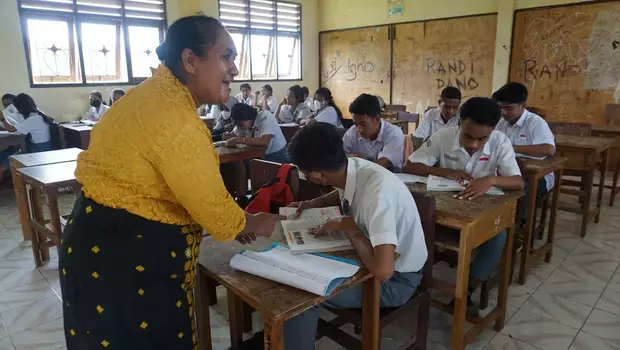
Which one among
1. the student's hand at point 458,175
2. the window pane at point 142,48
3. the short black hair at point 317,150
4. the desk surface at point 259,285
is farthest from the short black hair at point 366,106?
the window pane at point 142,48

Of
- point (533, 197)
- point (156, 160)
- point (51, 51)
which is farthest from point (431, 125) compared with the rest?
point (51, 51)

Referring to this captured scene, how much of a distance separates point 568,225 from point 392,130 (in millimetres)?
1901

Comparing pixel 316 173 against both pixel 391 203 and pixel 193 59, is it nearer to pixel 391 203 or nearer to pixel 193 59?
pixel 391 203

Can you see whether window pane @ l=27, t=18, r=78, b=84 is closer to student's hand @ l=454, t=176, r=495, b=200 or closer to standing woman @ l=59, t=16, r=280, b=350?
standing woman @ l=59, t=16, r=280, b=350

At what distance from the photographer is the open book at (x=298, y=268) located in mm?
1129

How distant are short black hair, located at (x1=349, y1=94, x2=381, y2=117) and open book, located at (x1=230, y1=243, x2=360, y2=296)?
5.21 ft

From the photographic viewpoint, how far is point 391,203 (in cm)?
137

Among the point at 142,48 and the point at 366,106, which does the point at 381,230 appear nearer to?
the point at 366,106

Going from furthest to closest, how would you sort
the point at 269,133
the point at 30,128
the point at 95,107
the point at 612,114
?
the point at 95,107 < the point at 612,114 < the point at 30,128 < the point at 269,133

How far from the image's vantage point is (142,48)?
7.13 meters

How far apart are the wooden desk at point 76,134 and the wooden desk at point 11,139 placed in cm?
59

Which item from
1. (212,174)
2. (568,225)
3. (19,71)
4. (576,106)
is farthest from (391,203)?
(19,71)

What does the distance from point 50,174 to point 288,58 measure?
6804 millimetres

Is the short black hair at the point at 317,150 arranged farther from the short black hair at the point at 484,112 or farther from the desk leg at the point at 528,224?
the desk leg at the point at 528,224
